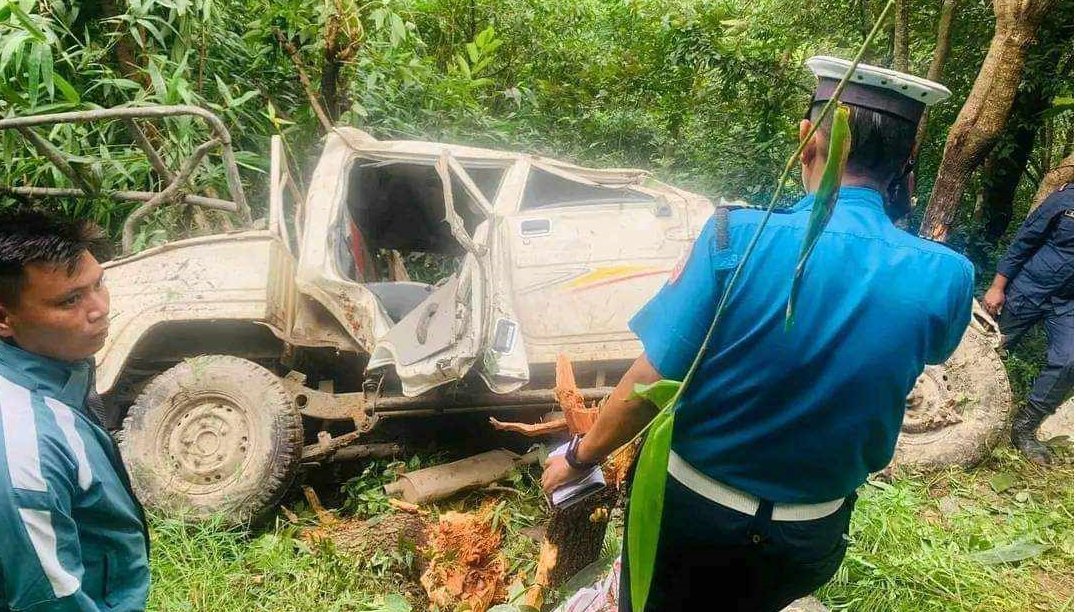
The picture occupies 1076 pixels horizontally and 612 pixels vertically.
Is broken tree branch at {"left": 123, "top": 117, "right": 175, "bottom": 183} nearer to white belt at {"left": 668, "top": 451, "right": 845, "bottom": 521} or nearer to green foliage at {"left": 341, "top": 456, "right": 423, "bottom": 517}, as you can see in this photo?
green foliage at {"left": 341, "top": 456, "right": 423, "bottom": 517}

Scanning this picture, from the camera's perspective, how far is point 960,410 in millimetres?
3551

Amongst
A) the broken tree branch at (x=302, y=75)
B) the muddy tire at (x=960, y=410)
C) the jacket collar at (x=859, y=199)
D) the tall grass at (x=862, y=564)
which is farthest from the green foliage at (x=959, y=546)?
the broken tree branch at (x=302, y=75)

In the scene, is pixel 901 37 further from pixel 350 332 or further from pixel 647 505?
pixel 647 505

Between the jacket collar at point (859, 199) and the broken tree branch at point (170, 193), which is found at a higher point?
the jacket collar at point (859, 199)

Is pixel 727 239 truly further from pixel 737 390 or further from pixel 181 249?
pixel 181 249

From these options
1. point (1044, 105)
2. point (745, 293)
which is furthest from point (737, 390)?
point (1044, 105)

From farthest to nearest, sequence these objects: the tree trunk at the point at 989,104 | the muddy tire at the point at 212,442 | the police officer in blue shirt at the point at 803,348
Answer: the tree trunk at the point at 989,104
the muddy tire at the point at 212,442
the police officer in blue shirt at the point at 803,348

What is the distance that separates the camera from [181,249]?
11.0ft

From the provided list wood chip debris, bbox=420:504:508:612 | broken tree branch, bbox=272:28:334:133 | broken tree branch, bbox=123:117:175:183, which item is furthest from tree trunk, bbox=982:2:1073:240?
broken tree branch, bbox=123:117:175:183

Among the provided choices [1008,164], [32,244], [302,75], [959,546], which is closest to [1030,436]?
[959,546]

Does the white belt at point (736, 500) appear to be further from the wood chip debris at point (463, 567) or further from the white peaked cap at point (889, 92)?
the wood chip debris at point (463, 567)

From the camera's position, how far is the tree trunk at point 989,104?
135 inches

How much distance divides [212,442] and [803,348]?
9.46 ft

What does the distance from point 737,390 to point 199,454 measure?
2.80 metres
